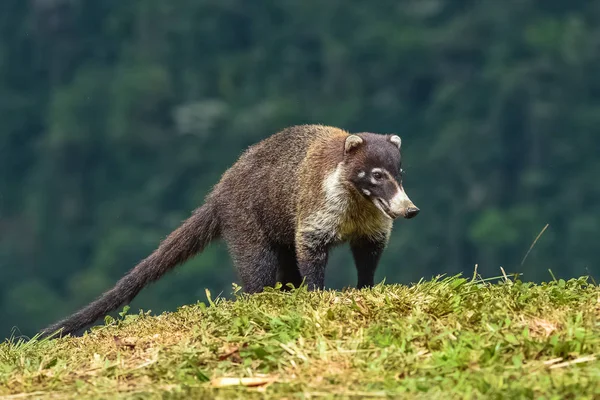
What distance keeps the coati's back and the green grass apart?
2.66 meters

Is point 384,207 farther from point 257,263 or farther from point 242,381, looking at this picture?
point 242,381

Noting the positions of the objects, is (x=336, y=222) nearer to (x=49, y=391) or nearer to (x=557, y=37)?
(x=49, y=391)

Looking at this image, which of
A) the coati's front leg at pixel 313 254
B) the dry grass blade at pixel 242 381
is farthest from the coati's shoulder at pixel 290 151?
the dry grass blade at pixel 242 381

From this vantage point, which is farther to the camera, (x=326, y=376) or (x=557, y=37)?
(x=557, y=37)

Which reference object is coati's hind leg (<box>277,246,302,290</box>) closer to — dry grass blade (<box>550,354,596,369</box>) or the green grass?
the green grass

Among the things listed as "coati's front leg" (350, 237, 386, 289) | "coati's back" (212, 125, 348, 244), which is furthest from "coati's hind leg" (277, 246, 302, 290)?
"coati's front leg" (350, 237, 386, 289)

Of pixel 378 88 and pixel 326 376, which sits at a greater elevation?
pixel 326 376

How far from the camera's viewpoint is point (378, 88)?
68.2m

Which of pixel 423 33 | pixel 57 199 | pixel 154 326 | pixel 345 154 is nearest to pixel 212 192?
pixel 345 154

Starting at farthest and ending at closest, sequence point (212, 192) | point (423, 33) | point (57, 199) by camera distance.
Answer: point (423, 33), point (57, 199), point (212, 192)

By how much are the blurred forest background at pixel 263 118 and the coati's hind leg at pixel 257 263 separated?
40.8 meters

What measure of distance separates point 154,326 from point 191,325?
361 mm

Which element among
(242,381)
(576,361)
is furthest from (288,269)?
(576,361)

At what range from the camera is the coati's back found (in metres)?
10.6
